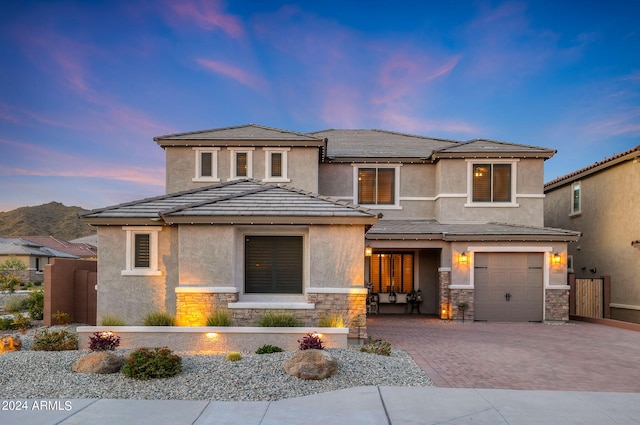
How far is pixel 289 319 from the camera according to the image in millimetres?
9625

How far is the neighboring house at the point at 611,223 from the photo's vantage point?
15.9 metres

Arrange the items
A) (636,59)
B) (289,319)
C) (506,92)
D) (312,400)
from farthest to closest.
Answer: (506,92) → (636,59) → (289,319) → (312,400)

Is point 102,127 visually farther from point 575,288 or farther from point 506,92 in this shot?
point 575,288

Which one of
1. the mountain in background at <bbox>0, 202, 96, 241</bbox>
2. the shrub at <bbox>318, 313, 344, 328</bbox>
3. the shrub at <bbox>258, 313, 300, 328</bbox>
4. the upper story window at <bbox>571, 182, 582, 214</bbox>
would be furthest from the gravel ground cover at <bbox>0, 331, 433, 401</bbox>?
the mountain in background at <bbox>0, 202, 96, 241</bbox>

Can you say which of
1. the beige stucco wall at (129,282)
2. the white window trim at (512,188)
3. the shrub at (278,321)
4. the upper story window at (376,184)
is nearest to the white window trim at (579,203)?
the white window trim at (512,188)

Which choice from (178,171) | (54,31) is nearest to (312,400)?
(178,171)

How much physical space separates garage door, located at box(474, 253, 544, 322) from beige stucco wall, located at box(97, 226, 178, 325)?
11.2 meters

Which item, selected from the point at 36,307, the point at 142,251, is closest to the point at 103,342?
the point at 142,251

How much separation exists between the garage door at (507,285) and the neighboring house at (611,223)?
165 inches

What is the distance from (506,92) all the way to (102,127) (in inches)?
868

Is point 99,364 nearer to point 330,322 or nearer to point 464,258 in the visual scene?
point 330,322

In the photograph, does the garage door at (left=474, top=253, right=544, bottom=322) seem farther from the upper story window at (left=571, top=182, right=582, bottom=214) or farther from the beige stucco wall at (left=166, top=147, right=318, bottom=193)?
the beige stucco wall at (left=166, top=147, right=318, bottom=193)

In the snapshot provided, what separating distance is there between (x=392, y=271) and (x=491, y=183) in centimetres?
580

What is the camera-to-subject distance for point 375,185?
1783cm
